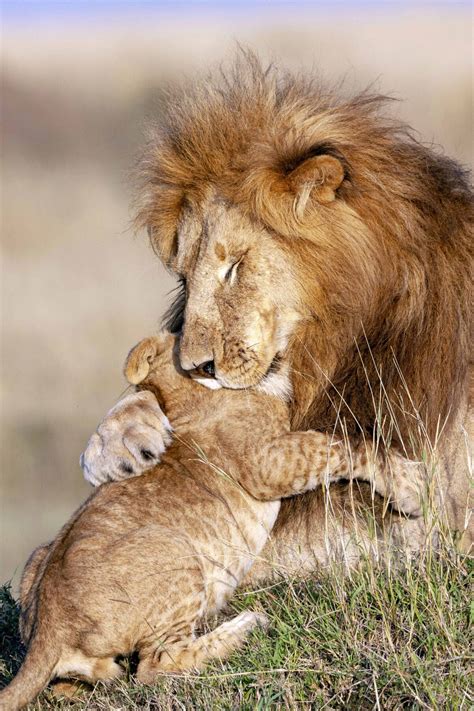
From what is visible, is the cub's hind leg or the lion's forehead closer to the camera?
the cub's hind leg

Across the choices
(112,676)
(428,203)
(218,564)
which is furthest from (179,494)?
(428,203)

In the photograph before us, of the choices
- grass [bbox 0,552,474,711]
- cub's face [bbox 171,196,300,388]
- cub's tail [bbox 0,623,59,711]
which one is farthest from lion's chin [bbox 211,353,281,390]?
cub's tail [bbox 0,623,59,711]

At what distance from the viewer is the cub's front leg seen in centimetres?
408

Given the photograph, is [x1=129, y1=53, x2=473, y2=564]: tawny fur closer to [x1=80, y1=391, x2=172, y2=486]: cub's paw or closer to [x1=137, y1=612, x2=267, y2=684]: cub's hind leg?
[x1=80, y1=391, x2=172, y2=486]: cub's paw

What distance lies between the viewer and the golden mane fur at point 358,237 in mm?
4195

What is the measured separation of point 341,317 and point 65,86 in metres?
18.6

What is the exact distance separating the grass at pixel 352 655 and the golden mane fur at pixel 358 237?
646 millimetres

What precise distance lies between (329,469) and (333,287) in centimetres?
61

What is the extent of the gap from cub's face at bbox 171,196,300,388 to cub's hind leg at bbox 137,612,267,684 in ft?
2.68

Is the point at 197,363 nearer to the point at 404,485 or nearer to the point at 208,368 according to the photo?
the point at 208,368

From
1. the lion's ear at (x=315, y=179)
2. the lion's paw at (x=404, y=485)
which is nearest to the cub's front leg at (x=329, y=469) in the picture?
the lion's paw at (x=404, y=485)

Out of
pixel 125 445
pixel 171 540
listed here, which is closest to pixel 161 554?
pixel 171 540

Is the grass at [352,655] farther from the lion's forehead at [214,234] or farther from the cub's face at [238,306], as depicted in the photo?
the lion's forehead at [214,234]

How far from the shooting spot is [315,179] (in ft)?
13.5
